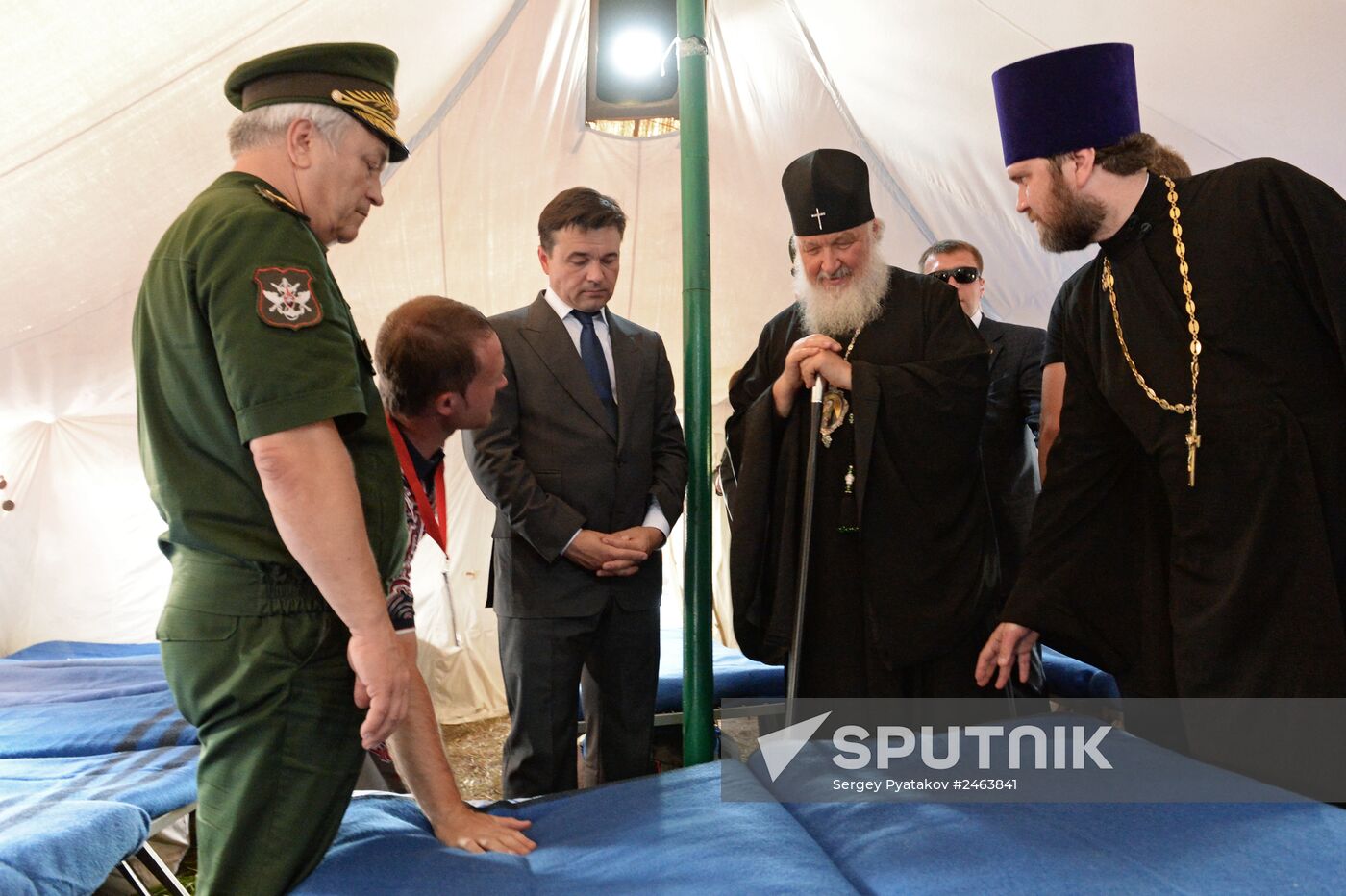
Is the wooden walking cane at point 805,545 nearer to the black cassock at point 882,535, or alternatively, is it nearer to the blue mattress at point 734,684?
the black cassock at point 882,535

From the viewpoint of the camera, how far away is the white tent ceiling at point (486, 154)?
3.11m

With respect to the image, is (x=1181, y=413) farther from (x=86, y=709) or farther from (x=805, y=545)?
(x=86, y=709)

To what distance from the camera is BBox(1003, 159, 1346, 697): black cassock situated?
1.81m

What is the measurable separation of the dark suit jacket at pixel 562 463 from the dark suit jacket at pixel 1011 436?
1.28 meters

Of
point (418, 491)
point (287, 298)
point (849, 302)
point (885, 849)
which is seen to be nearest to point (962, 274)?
point (849, 302)

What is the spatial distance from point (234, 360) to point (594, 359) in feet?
5.01

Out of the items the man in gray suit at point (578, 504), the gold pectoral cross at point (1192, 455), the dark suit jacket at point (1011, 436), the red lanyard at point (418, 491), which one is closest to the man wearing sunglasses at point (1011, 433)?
the dark suit jacket at point (1011, 436)

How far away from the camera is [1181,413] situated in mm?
1933

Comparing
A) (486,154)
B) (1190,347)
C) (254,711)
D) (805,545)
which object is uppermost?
(486,154)

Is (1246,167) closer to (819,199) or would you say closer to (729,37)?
(819,199)

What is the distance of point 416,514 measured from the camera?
184 centimetres

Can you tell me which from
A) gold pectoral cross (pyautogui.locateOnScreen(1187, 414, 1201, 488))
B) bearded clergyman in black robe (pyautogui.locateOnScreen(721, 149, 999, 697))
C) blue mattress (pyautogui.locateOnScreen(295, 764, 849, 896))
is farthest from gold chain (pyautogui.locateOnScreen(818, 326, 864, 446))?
blue mattress (pyautogui.locateOnScreen(295, 764, 849, 896))

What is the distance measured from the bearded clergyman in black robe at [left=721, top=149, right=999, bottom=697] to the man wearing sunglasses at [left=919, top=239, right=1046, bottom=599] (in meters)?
0.99

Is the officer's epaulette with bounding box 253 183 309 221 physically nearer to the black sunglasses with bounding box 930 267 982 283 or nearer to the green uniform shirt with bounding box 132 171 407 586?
the green uniform shirt with bounding box 132 171 407 586
